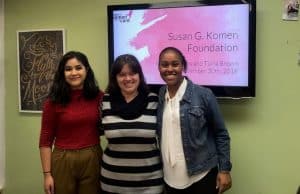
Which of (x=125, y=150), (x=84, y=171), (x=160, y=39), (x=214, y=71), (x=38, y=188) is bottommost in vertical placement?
(x=38, y=188)

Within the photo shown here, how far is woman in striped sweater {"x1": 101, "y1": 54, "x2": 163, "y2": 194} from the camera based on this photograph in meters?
2.01

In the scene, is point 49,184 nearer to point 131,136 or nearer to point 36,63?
point 131,136

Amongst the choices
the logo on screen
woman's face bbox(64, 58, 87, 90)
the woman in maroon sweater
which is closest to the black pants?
the woman in maroon sweater

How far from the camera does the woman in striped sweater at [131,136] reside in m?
2.01

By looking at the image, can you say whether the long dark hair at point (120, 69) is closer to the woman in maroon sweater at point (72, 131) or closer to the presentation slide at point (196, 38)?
the woman in maroon sweater at point (72, 131)

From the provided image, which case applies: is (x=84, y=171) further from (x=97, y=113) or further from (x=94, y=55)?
(x=94, y=55)

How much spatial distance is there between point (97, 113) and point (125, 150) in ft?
0.96

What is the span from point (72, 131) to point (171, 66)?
0.67 meters

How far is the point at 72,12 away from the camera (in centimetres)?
282

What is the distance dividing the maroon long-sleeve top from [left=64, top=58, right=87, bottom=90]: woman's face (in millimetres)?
67

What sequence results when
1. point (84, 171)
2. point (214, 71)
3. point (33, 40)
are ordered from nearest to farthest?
point (84, 171) < point (214, 71) < point (33, 40)

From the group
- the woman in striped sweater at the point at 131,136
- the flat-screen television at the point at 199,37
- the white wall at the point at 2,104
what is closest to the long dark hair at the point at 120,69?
the woman in striped sweater at the point at 131,136

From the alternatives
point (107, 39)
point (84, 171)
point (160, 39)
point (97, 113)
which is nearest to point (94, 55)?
point (107, 39)

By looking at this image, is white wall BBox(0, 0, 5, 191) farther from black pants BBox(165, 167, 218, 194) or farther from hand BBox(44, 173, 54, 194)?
black pants BBox(165, 167, 218, 194)
